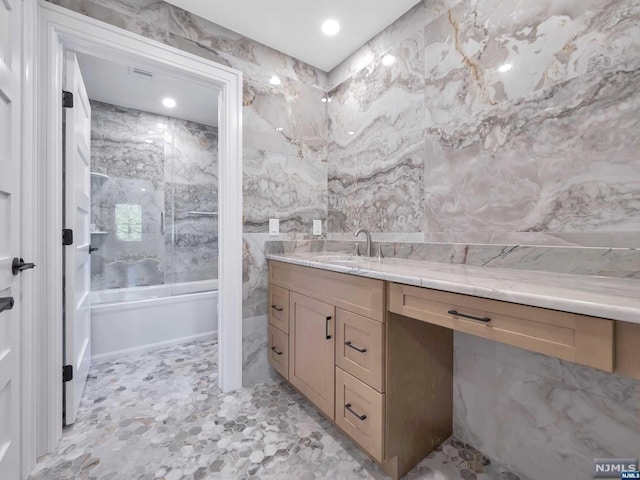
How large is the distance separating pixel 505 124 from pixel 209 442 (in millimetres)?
2097

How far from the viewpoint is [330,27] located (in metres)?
1.91

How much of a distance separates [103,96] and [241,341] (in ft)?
8.90

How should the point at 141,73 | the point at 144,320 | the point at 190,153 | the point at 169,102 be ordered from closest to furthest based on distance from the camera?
1. the point at 141,73
2. the point at 144,320
3. the point at 169,102
4. the point at 190,153

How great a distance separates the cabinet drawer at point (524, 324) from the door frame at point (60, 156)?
133 centimetres

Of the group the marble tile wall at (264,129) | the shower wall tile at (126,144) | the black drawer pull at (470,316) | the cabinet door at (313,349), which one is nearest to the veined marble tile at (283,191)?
the marble tile wall at (264,129)

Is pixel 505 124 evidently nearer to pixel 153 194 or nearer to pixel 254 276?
pixel 254 276

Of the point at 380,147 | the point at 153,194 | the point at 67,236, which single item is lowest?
the point at 67,236

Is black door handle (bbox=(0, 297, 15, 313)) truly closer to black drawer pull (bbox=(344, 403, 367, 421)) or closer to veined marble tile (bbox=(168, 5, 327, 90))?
black drawer pull (bbox=(344, 403, 367, 421))

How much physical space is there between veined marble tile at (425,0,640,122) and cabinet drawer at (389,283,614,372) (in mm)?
1005

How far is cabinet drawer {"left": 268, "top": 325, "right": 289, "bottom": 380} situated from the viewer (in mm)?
1843

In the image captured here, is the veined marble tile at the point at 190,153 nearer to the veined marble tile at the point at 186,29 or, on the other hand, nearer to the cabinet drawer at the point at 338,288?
the veined marble tile at the point at 186,29

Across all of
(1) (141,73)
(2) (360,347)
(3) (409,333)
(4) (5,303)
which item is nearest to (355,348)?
(2) (360,347)

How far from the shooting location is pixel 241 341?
198 cm

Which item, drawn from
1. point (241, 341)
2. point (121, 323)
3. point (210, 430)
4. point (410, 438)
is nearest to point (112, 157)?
point (121, 323)
